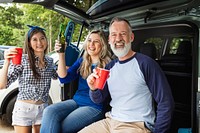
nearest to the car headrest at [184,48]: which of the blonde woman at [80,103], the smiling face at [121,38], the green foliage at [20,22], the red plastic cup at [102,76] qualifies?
the smiling face at [121,38]

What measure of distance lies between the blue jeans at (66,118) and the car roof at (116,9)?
959mm

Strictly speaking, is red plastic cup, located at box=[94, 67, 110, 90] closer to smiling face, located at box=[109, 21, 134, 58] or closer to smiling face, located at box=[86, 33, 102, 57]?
smiling face, located at box=[109, 21, 134, 58]

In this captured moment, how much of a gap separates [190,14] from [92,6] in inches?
51.6

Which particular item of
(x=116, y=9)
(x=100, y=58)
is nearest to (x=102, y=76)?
(x=100, y=58)

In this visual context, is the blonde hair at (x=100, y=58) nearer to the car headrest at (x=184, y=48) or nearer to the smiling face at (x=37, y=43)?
the smiling face at (x=37, y=43)

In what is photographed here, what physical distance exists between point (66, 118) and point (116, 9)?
1191mm

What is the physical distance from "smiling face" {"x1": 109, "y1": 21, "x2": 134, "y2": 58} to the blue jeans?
634 millimetres

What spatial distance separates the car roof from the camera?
1.97 meters

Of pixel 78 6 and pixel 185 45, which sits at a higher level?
pixel 78 6

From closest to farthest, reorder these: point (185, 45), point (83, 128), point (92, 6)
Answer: point (83, 128), point (185, 45), point (92, 6)

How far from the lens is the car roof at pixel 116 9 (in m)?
1.97

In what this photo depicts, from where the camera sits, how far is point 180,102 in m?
2.42

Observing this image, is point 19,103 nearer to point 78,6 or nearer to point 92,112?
point 92,112

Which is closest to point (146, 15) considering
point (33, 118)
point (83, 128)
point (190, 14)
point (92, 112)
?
point (190, 14)
